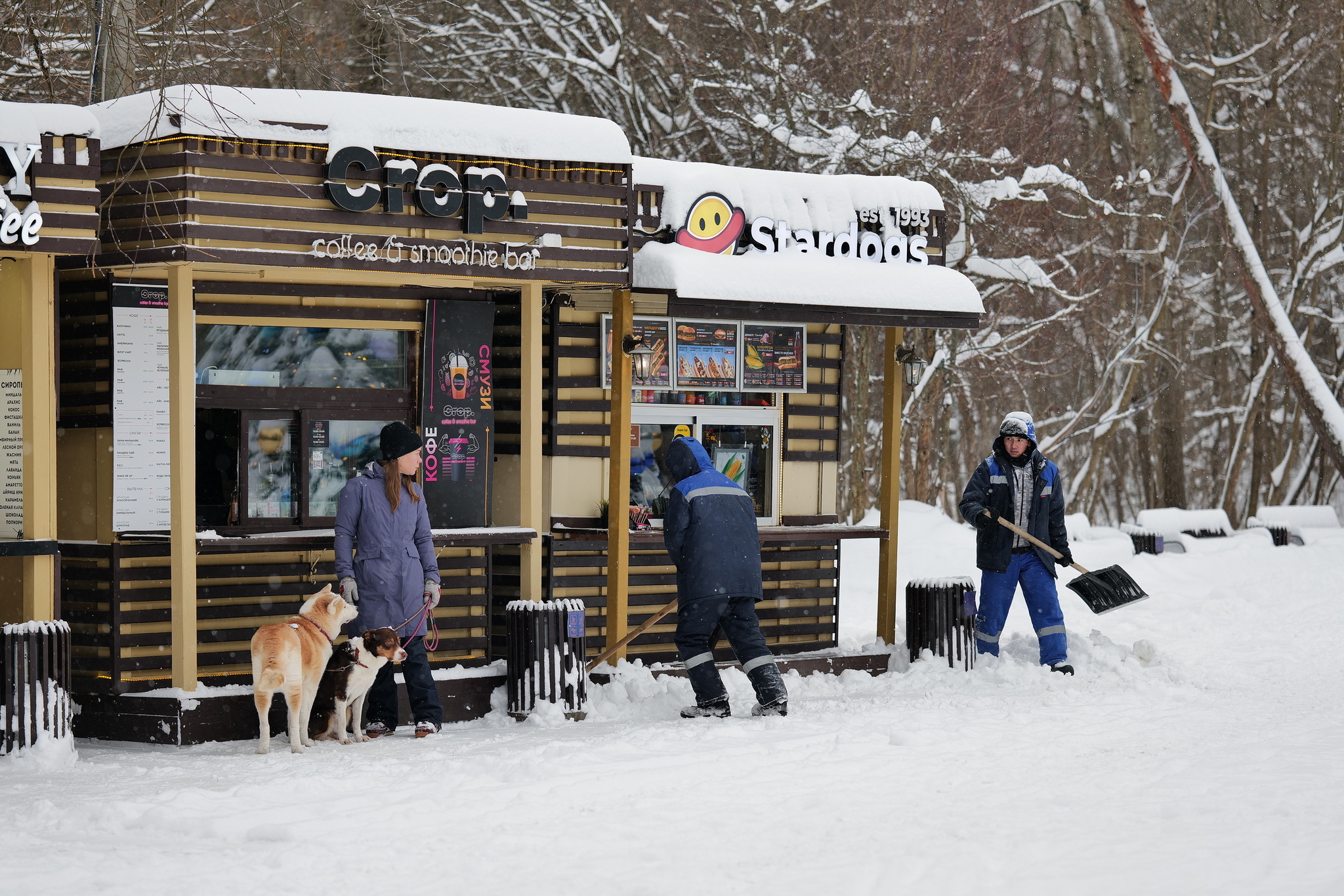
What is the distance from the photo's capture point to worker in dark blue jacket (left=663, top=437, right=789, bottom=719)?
8820 mm

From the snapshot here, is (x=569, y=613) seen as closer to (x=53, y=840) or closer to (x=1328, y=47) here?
(x=53, y=840)

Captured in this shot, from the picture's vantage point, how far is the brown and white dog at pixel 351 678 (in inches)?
320

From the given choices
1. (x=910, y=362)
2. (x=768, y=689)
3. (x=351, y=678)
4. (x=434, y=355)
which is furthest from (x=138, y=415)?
(x=910, y=362)

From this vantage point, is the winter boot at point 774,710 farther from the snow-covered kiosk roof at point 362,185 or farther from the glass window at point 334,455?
the glass window at point 334,455

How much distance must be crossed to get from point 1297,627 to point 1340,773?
690 centimetres

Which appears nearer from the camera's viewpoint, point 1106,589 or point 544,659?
point 544,659

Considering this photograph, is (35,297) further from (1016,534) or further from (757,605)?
(1016,534)

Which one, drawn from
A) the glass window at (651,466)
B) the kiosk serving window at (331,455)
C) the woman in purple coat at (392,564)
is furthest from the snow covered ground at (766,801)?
the kiosk serving window at (331,455)

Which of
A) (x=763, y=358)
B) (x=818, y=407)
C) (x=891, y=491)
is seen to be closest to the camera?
(x=891, y=491)

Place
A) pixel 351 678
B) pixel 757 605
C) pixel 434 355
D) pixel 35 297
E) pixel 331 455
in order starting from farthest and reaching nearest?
1. pixel 757 605
2. pixel 434 355
3. pixel 331 455
4. pixel 351 678
5. pixel 35 297

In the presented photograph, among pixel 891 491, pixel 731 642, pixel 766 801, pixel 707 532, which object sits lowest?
pixel 766 801

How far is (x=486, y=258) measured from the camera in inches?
351

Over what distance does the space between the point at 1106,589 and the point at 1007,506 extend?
93 centimetres

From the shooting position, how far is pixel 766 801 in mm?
6703
